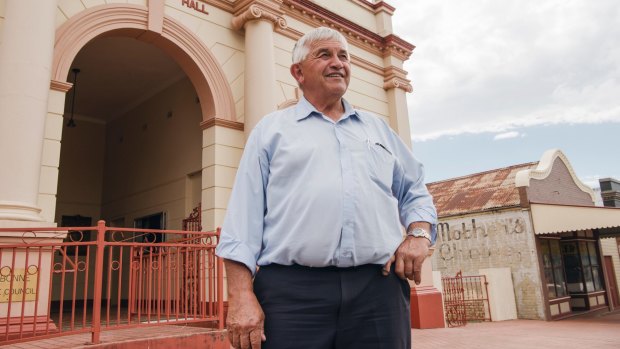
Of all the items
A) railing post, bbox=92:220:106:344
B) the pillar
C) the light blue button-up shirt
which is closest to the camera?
the light blue button-up shirt

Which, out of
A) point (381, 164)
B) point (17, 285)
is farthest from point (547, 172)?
point (381, 164)

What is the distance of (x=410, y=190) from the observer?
2.06 metres

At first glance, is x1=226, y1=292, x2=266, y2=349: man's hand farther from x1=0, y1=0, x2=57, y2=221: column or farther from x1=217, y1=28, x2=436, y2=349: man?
x1=0, y1=0, x2=57, y2=221: column

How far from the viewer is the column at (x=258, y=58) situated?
7.64 m

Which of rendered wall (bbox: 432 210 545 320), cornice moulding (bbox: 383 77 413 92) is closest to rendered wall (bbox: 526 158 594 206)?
rendered wall (bbox: 432 210 545 320)

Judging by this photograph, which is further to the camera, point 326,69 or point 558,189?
point 558,189

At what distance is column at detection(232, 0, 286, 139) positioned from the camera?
764 centimetres

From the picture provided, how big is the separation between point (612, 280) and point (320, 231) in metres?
25.1

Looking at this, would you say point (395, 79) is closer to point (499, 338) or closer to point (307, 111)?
point (499, 338)

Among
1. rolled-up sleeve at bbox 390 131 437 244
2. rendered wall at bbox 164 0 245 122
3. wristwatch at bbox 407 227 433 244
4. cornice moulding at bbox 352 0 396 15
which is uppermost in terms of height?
cornice moulding at bbox 352 0 396 15

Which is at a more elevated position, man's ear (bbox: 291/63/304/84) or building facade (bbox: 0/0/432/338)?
building facade (bbox: 0/0/432/338)

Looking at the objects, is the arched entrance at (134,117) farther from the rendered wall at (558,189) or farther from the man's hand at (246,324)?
the rendered wall at (558,189)

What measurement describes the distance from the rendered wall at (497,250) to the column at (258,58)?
12.1 m

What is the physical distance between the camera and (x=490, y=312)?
608 inches
